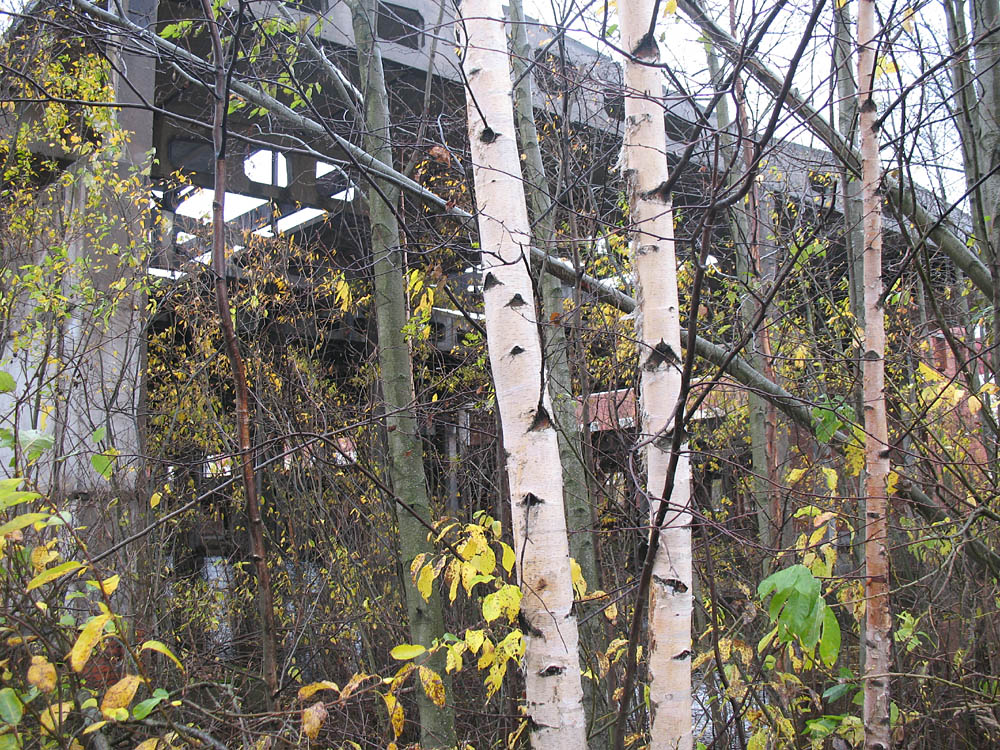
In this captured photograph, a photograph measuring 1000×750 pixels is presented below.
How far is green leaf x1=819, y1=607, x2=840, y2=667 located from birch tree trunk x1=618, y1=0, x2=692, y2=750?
1.12 feet

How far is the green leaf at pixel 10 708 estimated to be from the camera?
1.84 m

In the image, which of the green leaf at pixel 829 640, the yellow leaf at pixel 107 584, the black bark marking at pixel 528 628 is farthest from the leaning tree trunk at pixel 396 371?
the green leaf at pixel 829 640

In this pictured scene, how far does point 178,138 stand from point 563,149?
8352 mm

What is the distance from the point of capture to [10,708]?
1.86 metres

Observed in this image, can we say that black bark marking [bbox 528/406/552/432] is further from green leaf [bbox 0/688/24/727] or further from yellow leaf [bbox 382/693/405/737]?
green leaf [bbox 0/688/24/727]

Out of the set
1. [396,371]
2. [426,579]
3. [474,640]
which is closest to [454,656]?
[474,640]

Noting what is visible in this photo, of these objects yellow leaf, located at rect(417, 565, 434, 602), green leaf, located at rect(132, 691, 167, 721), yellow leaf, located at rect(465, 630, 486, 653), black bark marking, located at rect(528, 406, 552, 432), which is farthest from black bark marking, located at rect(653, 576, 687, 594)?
green leaf, located at rect(132, 691, 167, 721)

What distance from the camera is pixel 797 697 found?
11.9 ft

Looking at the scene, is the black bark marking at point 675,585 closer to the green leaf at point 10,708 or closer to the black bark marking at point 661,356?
the black bark marking at point 661,356

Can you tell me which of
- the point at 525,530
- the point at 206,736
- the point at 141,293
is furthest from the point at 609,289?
the point at 141,293

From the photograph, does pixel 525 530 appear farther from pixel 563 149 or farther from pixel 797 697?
pixel 563 149

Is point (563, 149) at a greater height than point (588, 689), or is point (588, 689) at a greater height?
point (563, 149)

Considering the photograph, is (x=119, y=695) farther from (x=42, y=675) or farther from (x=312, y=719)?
(x=312, y=719)

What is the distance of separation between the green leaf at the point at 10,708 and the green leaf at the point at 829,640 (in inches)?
77.2
